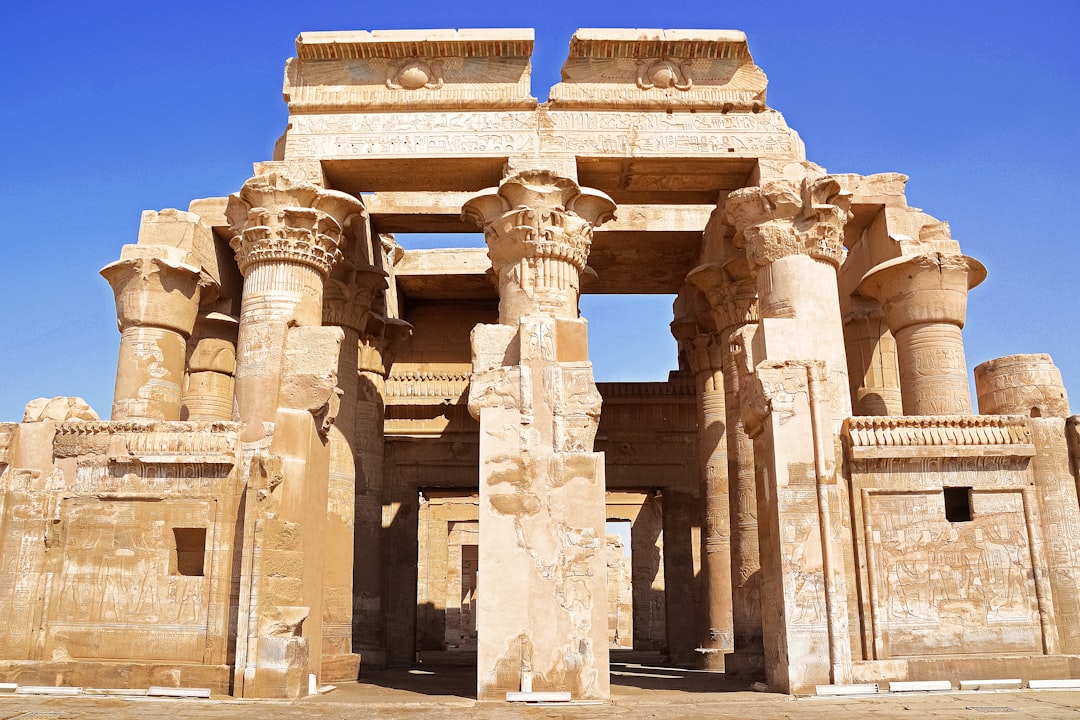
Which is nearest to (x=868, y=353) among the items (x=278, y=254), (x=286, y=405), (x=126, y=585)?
(x=278, y=254)

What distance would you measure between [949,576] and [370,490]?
8691 mm

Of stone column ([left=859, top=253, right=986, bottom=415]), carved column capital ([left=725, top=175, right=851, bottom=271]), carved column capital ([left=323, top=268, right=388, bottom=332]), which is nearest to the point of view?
carved column capital ([left=725, top=175, right=851, bottom=271])

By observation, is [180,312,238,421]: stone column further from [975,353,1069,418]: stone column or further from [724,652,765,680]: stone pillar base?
[975,353,1069,418]: stone column

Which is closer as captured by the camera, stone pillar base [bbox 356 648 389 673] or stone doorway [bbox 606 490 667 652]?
stone pillar base [bbox 356 648 389 673]

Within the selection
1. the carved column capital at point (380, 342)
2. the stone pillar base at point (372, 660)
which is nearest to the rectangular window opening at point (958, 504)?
the stone pillar base at point (372, 660)

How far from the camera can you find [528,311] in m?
11.6

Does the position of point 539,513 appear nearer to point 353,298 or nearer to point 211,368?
point 353,298

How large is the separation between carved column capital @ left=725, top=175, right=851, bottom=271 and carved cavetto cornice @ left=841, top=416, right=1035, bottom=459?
242 cm

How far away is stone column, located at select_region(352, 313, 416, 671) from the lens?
14528 millimetres

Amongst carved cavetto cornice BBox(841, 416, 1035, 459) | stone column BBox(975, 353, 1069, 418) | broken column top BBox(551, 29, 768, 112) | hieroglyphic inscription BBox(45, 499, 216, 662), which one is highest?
broken column top BBox(551, 29, 768, 112)

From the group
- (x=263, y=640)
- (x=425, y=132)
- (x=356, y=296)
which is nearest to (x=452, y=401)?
(x=356, y=296)

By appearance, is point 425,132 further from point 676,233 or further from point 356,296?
point 676,233

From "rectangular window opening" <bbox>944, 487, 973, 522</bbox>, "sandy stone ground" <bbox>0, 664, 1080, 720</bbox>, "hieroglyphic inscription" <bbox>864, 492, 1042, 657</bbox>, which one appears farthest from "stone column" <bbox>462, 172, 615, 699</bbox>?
"rectangular window opening" <bbox>944, 487, 973, 522</bbox>

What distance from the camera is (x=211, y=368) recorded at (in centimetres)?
1538
